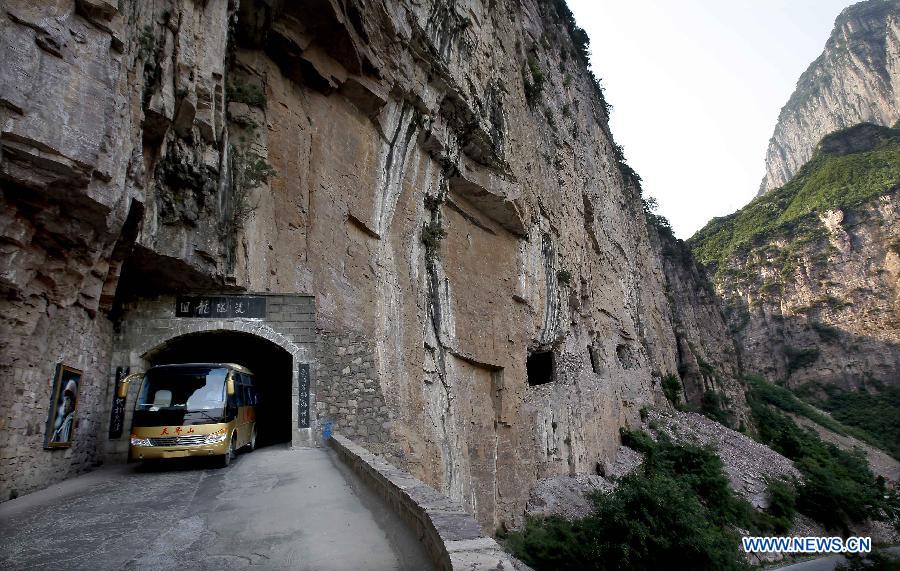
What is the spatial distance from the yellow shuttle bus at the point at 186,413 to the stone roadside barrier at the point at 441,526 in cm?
413

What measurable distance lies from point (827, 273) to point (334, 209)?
2448 inches

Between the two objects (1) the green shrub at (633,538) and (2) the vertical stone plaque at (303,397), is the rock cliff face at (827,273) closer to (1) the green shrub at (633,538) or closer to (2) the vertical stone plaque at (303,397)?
(1) the green shrub at (633,538)

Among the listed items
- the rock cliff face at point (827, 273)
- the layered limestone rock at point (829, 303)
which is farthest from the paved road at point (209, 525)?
the layered limestone rock at point (829, 303)

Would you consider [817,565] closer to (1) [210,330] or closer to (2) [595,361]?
(2) [595,361]

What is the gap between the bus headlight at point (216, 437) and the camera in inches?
340

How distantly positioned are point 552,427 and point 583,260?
8741mm

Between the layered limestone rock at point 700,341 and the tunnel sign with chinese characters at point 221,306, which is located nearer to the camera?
the tunnel sign with chinese characters at point 221,306

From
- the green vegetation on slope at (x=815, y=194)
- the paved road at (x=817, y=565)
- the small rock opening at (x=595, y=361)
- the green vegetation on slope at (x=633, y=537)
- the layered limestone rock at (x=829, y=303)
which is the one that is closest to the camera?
the green vegetation on slope at (x=633, y=537)

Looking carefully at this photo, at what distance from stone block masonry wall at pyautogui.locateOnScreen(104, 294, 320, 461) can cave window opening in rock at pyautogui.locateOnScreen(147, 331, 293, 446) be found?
0.23 metres


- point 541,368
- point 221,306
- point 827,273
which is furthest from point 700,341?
point 221,306

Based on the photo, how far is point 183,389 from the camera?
29.0 ft

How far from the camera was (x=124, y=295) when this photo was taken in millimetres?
10320

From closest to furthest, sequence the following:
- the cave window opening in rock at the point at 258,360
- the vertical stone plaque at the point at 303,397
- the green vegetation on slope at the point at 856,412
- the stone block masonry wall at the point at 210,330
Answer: the stone block masonry wall at the point at 210,330 → the vertical stone plaque at the point at 303,397 → the cave window opening in rock at the point at 258,360 → the green vegetation on slope at the point at 856,412

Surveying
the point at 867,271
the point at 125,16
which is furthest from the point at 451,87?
the point at 867,271
